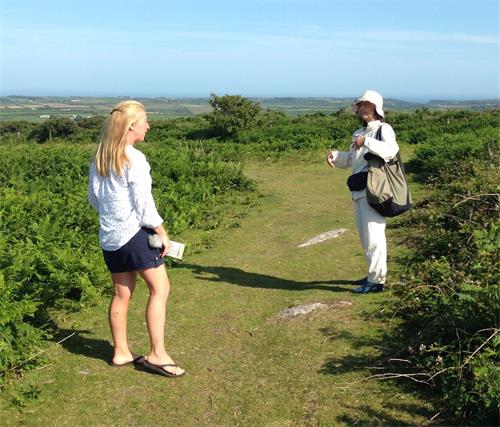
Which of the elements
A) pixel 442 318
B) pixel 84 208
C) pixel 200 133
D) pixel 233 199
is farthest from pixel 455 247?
pixel 200 133

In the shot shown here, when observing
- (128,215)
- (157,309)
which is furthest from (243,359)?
(128,215)

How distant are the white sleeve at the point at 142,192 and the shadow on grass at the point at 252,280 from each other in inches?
97.8

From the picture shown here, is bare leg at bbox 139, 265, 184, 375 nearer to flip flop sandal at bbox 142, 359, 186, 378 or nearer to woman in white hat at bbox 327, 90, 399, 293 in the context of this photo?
flip flop sandal at bbox 142, 359, 186, 378

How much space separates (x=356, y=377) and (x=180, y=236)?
4.86 metres

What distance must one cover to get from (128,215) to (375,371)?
210 centimetres

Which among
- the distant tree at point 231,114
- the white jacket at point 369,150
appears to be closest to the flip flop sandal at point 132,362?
the white jacket at point 369,150

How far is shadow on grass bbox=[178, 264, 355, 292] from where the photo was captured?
605 centimetres

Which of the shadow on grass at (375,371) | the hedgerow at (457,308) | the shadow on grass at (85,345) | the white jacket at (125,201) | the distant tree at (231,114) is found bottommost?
the shadow on grass at (85,345)

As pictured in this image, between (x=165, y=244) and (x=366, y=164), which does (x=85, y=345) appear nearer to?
(x=165, y=244)

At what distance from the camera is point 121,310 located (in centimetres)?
419

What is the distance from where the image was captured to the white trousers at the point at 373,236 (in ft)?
17.7

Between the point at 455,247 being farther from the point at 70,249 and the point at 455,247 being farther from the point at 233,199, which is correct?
the point at 233,199

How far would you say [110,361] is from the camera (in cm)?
441

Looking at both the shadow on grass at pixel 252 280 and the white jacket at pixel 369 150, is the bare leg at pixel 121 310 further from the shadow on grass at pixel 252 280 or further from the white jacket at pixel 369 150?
the white jacket at pixel 369 150
